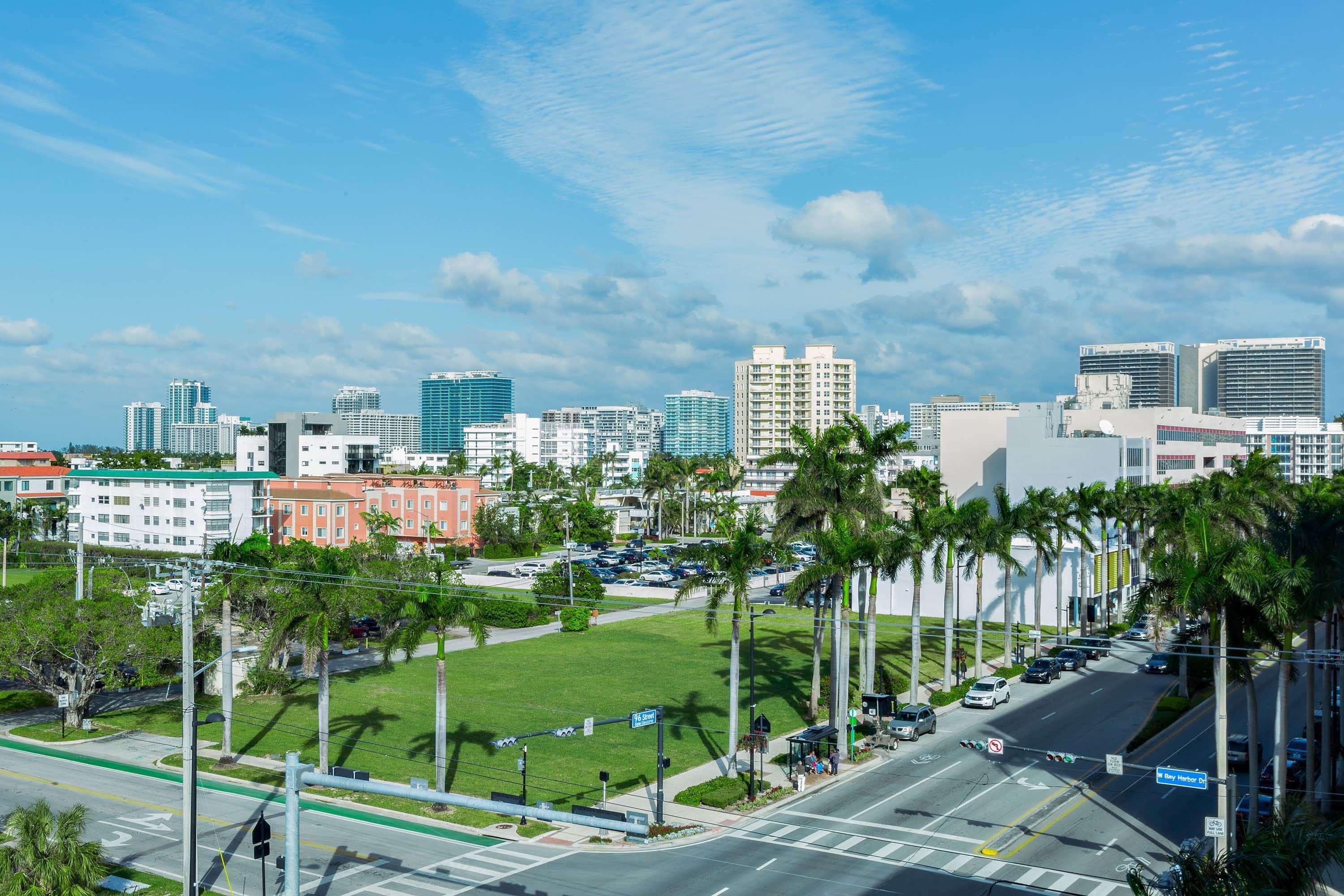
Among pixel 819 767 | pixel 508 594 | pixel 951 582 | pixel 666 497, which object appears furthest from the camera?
pixel 666 497

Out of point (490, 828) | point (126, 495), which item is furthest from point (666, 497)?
point (490, 828)

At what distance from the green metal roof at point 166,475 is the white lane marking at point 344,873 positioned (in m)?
93.0

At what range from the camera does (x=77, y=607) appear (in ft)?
167

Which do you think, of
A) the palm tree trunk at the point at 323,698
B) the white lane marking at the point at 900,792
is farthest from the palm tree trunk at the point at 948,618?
the palm tree trunk at the point at 323,698

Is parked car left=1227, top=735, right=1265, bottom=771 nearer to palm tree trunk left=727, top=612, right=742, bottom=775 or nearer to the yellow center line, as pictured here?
palm tree trunk left=727, top=612, right=742, bottom=775

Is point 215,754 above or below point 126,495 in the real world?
below

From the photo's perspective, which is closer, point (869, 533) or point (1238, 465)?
point (869, 533)

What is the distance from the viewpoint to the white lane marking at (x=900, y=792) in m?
39.7

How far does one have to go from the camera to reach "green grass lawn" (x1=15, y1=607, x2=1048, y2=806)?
45781 millimetres

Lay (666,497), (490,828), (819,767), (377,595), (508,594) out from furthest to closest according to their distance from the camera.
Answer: (666,497) → (508,594) → (377,595) → (819,767) → (490,828)

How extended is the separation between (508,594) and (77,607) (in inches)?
1847

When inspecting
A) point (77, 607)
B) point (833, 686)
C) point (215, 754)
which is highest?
point (77, 607)

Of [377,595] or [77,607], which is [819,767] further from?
[77,607]

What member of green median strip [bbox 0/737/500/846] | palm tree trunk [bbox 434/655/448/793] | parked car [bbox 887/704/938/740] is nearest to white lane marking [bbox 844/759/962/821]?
parked car [bbox 887/704/938/740]
